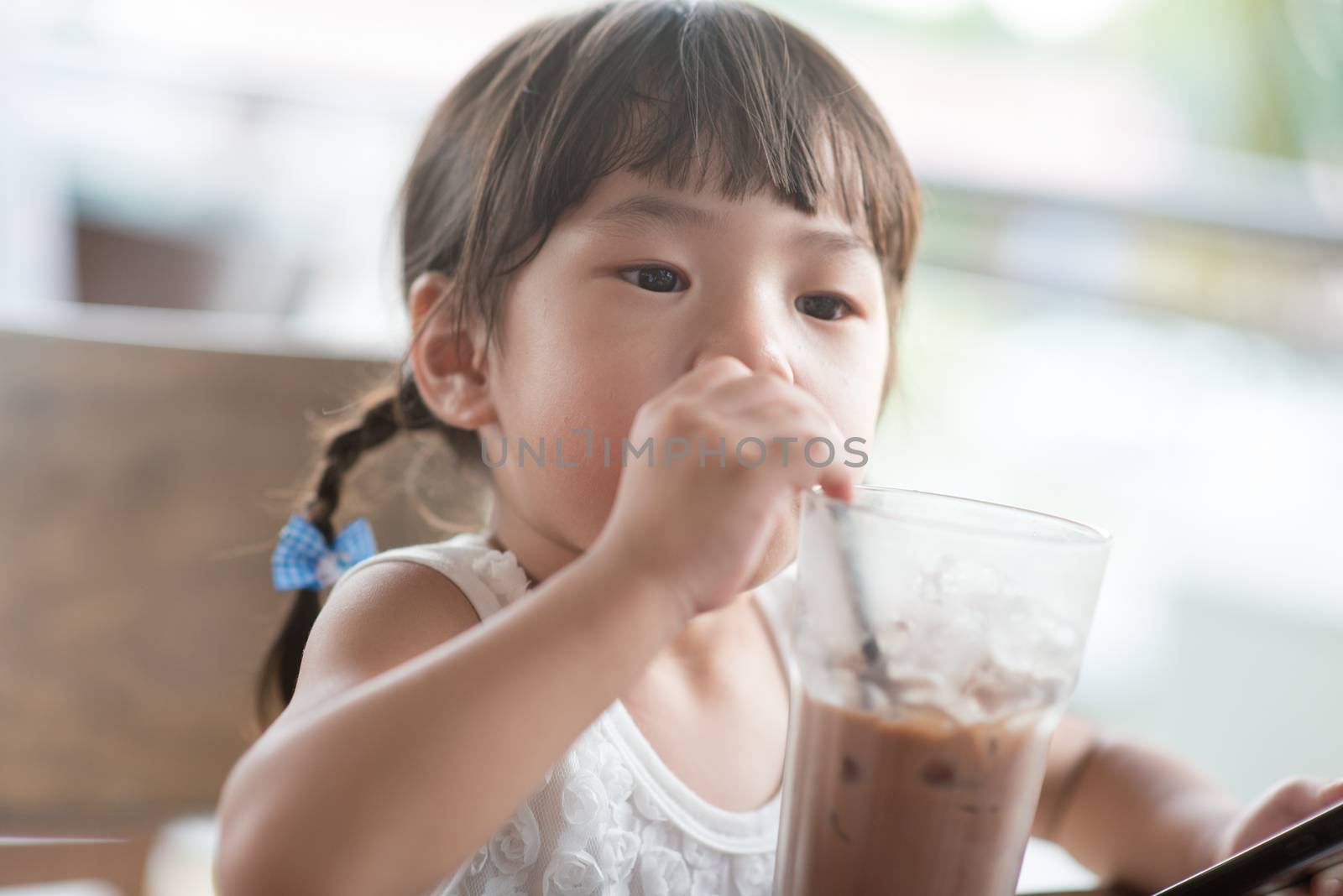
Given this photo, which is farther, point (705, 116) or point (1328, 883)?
point (705, 116)

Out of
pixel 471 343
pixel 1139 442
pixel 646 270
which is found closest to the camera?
pixel 646 270

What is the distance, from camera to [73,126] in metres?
3.79

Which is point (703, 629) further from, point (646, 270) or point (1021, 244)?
point (1021, 244)

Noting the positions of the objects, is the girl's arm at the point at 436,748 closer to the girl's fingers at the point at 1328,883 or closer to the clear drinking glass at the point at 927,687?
the clear drinking glass at the point at 927,687

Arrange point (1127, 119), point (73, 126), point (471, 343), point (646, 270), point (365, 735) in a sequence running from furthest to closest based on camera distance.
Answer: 1. point (73, 126)
2. point (1127, 119)
3. point (471, 343)
4. point (646, 270)
5. point (365, 735)

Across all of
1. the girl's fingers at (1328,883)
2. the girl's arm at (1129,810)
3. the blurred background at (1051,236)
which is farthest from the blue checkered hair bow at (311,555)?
the girl's fingers at (1328,883)

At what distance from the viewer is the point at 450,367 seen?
95 centimetres

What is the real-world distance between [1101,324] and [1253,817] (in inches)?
100

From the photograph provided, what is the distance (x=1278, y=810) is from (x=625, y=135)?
0.65m

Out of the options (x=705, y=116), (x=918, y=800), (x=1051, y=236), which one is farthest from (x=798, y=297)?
(x=1051, y=236)

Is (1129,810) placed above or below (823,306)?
below

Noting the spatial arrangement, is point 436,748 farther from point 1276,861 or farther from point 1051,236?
point 1051,236

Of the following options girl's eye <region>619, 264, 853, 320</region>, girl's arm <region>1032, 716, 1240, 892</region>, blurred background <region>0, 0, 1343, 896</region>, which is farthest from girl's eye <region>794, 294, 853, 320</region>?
blurred background <region>0, 0, 1343, 896</region>

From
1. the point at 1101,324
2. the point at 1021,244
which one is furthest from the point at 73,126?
the point at 1101,324
